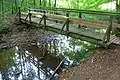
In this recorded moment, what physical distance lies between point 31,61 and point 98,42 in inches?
144

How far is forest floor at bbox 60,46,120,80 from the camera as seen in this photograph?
7162 millimetres

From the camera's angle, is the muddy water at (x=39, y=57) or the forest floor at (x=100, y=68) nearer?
the forest floor at (x=100, y=68)

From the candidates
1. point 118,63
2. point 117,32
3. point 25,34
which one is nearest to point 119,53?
point 118,63

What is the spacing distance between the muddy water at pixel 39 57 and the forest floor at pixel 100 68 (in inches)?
32.6

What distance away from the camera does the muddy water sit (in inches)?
341

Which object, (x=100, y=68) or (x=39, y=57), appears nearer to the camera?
(x=100, y=68)

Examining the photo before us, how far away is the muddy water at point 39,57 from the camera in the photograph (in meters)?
8.66

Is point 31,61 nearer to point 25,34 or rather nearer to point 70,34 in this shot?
point 70,34

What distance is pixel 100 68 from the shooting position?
7613mm

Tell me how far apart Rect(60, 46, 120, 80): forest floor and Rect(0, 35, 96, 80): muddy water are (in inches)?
32.6

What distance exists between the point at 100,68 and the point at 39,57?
13.0 ft

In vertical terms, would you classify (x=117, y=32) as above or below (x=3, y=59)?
above

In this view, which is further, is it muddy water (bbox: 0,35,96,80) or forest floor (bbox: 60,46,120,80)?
muddy water (bbox: 0,35,96,80)

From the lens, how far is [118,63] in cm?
749
